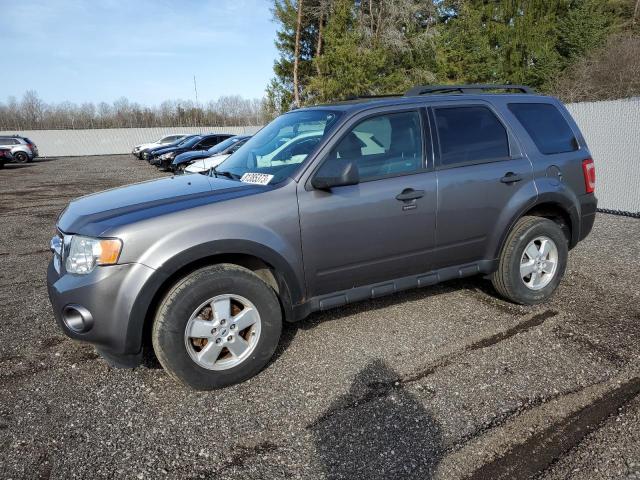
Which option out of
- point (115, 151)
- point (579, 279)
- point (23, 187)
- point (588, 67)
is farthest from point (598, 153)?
point (115, 151)

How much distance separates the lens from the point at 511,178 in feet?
13.0

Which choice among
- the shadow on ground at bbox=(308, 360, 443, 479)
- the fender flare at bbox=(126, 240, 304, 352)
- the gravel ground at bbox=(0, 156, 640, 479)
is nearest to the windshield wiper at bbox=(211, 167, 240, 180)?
the fender flare at bbox=(126, 240, 304, 352)

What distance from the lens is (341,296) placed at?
11.3ft

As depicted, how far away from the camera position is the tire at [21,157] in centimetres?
2823

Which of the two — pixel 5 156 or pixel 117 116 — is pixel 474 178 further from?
pixel 117 116

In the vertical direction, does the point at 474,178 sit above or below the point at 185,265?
above

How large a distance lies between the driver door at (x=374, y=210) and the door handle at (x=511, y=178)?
A: 0.72m

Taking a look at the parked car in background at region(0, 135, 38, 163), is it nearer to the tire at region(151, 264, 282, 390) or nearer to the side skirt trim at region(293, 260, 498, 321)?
the tire at region(151, 264, 282, 390)

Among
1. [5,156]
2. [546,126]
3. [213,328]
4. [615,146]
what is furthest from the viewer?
[5,156]

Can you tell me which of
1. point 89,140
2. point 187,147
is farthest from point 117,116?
point 187,147

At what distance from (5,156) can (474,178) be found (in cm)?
3000

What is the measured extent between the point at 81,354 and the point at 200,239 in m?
1.65

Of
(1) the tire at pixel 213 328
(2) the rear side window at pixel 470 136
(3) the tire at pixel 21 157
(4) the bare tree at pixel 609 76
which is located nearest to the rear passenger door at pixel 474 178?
(2) the rear side window at pixel 470 136

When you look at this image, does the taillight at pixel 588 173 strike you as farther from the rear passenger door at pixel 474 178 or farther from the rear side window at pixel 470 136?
the rear side window at pixel 470 136
